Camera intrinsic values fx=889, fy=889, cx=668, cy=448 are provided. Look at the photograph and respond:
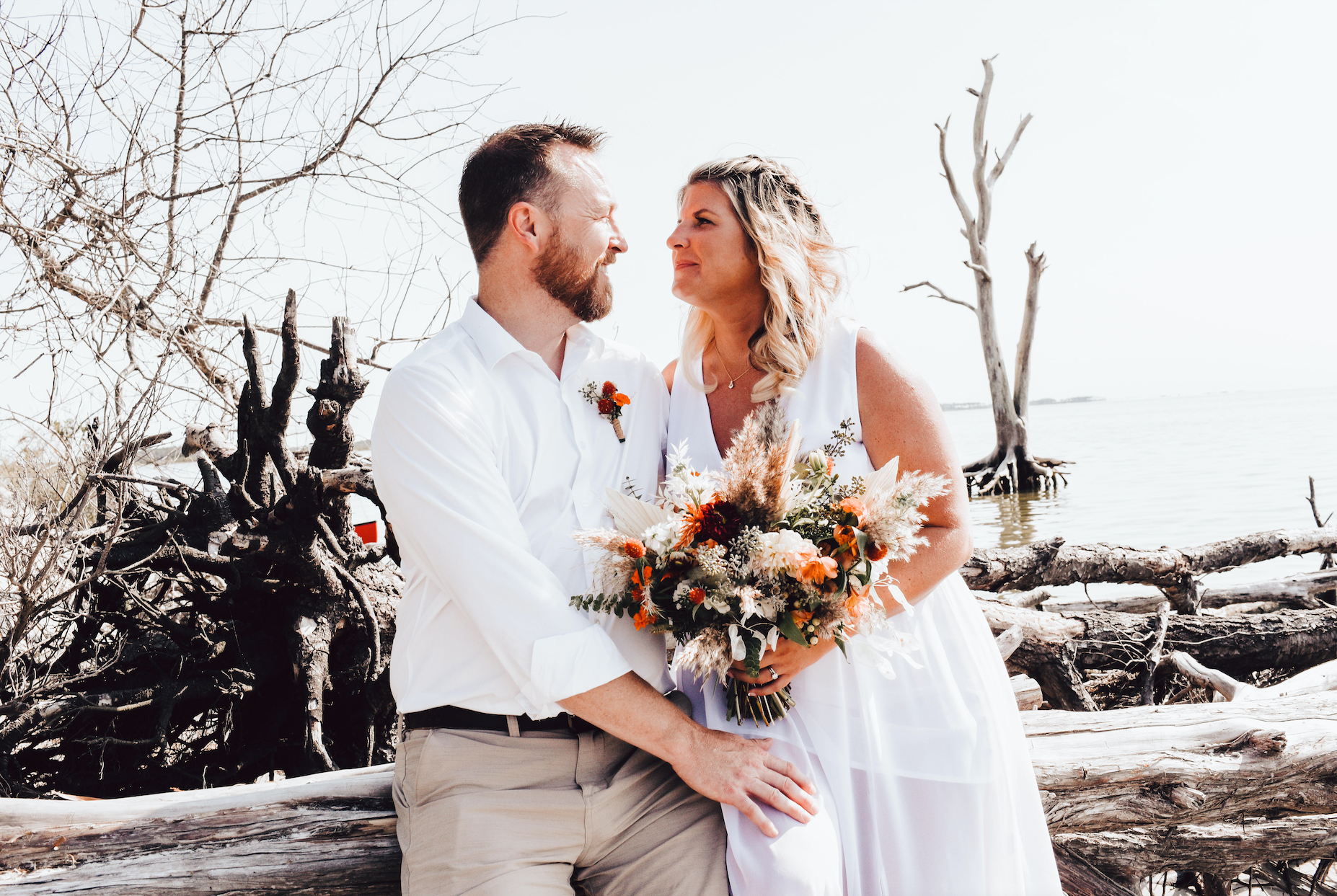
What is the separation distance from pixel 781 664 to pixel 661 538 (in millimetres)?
511

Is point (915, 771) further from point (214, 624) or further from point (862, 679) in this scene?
point (214, 624)

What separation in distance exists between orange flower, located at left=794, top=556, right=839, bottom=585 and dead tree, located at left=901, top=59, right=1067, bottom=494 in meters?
19.9

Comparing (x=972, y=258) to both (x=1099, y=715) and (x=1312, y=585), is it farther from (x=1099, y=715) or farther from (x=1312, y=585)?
(x=1099, y=715)

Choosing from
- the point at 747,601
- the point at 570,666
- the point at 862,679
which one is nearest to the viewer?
the point at 747,601

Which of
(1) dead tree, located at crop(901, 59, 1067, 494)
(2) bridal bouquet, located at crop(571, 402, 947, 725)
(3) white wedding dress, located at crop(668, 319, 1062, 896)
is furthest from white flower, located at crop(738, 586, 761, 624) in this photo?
(1) dead tree, located at crop(901, 59, 1067, 494)

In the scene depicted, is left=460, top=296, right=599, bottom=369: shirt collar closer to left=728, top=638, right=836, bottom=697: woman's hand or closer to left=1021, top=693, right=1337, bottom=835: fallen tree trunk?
left=728, top=638, right=836, bottom=697: woman's hand

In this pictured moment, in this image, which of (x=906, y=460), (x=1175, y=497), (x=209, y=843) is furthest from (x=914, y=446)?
(x=1175, y=497)

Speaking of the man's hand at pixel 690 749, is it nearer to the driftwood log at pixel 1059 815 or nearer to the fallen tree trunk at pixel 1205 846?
the driftwood log at pixel 1059 815

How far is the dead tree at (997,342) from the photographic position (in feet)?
69.4

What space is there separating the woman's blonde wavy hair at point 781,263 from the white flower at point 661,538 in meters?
0.89

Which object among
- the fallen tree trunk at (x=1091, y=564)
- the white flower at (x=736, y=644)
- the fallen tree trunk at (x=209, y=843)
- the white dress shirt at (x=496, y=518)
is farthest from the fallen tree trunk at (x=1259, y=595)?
the fallen tree trunk at (x=209, y=843)

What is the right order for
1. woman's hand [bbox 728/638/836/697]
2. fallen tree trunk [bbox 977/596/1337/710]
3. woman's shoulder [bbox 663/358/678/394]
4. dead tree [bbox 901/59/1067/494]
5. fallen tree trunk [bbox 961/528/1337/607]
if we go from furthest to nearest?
1. dead tree [bbox 901/59/1067/494]
2. fallen tree trunk [bbox 961/528/1337/607]
3. fallen tree trunk [bbox 977/596/1337/710]
4. woman's shoulder [bbox 663/358/678/394]
5. woman's hand [bbox 728/638/836/697]

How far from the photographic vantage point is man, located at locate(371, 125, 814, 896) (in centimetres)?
221

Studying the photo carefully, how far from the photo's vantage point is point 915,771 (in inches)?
94.9
